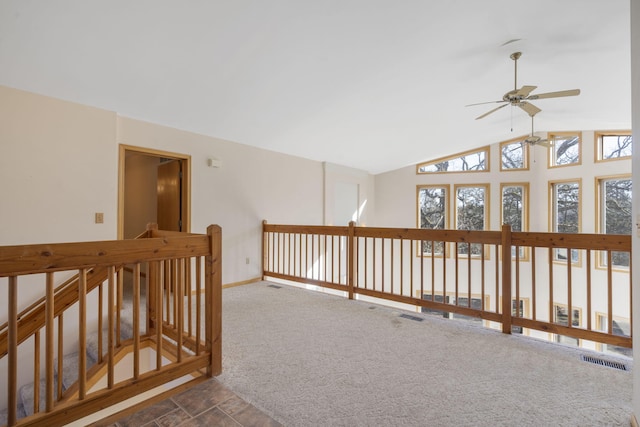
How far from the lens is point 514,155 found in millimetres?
7164

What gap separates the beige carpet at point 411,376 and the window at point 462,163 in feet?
18.3

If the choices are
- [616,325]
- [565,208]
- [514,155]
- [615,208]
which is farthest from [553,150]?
[616,325]

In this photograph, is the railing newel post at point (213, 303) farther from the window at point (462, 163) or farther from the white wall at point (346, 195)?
the window at point (462, 163)

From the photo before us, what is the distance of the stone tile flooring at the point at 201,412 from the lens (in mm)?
1567

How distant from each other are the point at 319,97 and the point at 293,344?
9.31 feet

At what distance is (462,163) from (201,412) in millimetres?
7735

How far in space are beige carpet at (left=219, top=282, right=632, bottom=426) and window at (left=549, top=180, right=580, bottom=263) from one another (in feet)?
17.6

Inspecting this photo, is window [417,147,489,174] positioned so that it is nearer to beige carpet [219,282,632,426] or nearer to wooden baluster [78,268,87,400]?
beige carpet [219,282,632,426]

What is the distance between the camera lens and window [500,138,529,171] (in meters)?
7.04

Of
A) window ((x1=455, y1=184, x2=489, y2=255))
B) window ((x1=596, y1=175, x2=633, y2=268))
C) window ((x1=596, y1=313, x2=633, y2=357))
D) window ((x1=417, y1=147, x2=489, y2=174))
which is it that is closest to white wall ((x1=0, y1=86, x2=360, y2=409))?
window ((x1=417, y1=147, x2=489, y2=174))

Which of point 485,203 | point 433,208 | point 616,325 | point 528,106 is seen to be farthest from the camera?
point 433,208

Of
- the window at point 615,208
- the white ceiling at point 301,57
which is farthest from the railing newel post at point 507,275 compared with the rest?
the window at point 615,208

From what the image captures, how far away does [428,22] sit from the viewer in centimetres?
273

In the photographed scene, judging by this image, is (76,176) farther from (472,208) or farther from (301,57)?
(472,208)
